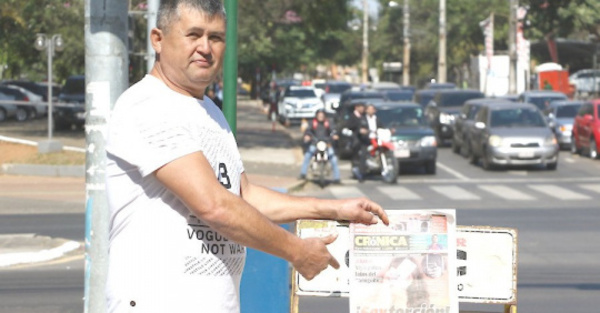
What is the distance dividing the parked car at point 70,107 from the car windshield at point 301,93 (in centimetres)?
1297

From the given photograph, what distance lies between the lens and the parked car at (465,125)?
107 feet

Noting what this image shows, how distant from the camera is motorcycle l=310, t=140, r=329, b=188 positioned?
83.4 ft

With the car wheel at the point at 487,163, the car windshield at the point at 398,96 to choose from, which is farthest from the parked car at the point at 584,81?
the car wheel at the point at 487,163

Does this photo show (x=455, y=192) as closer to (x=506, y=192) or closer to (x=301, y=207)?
(x=506, y=192)

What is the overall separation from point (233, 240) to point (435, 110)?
118 ft

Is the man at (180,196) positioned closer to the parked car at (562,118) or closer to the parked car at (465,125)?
the parked car at (465,125)

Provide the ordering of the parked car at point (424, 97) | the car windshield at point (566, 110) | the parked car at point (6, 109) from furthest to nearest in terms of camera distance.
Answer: the parked car at point (6, 109), the parked car at point (424, 97), the car windshield at point (566, 110)

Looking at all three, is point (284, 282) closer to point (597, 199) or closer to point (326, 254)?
point (326, 254)

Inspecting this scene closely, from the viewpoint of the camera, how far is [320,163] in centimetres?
2548

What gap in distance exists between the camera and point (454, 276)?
5.19 m

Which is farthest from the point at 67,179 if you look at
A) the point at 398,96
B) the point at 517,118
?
the point at 398,96

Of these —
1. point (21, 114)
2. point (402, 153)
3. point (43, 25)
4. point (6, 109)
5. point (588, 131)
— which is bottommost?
point (402, 153)

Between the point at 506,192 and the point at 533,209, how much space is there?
3.57 m

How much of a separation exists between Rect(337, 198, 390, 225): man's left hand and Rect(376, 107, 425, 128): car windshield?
2523cm
